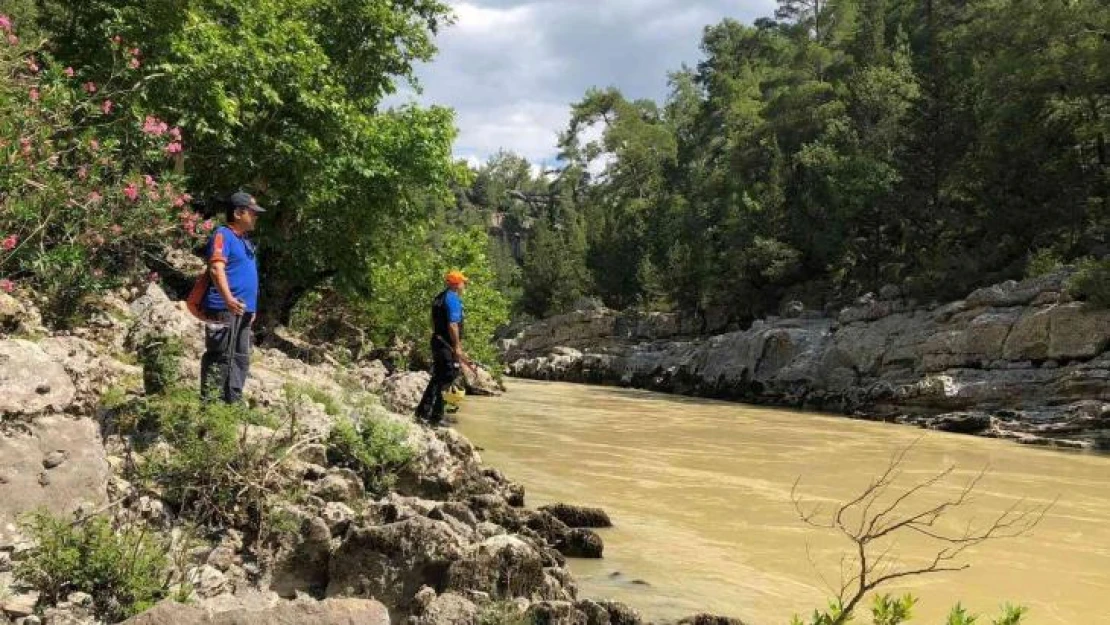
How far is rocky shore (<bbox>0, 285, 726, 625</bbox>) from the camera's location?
385 cm

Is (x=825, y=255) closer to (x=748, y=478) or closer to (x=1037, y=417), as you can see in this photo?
(x=1037, y=417)

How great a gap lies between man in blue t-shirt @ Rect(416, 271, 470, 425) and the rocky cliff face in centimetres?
1494

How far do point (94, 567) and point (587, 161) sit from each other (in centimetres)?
7415

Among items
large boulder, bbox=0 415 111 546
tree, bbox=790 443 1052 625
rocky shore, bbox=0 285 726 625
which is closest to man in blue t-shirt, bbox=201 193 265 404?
rocky shore, bbox=0 285 726 625

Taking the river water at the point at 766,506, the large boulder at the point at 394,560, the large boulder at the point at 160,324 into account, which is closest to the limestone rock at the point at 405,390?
the river water at the point at 766,506

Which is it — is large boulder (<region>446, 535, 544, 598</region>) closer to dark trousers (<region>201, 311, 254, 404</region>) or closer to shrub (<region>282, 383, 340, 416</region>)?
dark trousers (<region>201, 311, 254, 404</region>)

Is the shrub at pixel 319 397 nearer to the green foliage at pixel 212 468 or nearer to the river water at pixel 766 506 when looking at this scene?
the green foliage at pixel 212 468

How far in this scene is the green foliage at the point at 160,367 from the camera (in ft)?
19.5

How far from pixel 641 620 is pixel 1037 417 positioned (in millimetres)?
19701

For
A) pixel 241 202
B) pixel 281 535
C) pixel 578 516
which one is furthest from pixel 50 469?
pixel 578 516

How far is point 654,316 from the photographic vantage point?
5316 cm

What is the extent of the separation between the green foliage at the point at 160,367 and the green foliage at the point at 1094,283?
77.1 feet

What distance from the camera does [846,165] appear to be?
133ft

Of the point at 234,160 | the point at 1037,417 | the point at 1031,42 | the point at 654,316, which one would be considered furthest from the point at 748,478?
the point at 654,316
